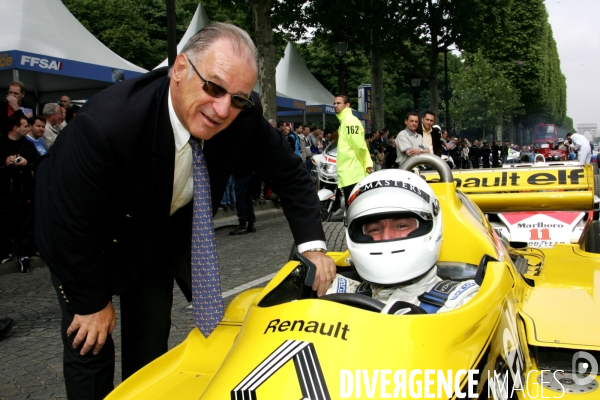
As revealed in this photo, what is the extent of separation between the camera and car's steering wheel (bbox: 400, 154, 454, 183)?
397 cm

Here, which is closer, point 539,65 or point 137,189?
point 137,189

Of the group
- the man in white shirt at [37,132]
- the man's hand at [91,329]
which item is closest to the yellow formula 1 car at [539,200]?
the man's hand at [91,329]

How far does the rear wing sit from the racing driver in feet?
10.0

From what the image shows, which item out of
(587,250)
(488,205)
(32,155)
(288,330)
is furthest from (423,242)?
(32,155)

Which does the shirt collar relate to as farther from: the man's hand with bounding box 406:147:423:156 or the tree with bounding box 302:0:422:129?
the tree with bounding box 302:0:422:129

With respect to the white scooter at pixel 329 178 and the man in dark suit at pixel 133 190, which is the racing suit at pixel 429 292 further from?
the white scooter at pixel 329 178

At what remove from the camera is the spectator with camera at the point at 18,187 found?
250 inches

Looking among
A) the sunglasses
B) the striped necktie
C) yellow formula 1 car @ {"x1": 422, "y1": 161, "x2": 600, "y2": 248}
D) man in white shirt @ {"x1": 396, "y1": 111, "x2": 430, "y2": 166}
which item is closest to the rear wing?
yellow formula 1 car @ {"x1": 422, "y1": 161, "x2": 600, "y2": 248}

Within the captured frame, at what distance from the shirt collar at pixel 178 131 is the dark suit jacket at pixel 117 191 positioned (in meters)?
0.03

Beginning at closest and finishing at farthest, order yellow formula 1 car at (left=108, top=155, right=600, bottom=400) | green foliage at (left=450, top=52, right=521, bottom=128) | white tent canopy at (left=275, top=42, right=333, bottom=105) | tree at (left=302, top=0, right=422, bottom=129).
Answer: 1. yellow formula 1 car at (left=108, top=155, right=600, bottom=400)
2. white tent canopy at (left=275, top=42, right=333, bottom=105)
3. tree at (left=302, top=0, right=422, bottom=129)
4. green foliage at (left=450, top=52, right=521, bottom=128)

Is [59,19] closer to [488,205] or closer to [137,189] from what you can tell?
[488,205]

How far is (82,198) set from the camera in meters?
1.95

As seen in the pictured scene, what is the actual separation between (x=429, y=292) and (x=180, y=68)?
1368 mm

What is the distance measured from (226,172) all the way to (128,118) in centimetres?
57
